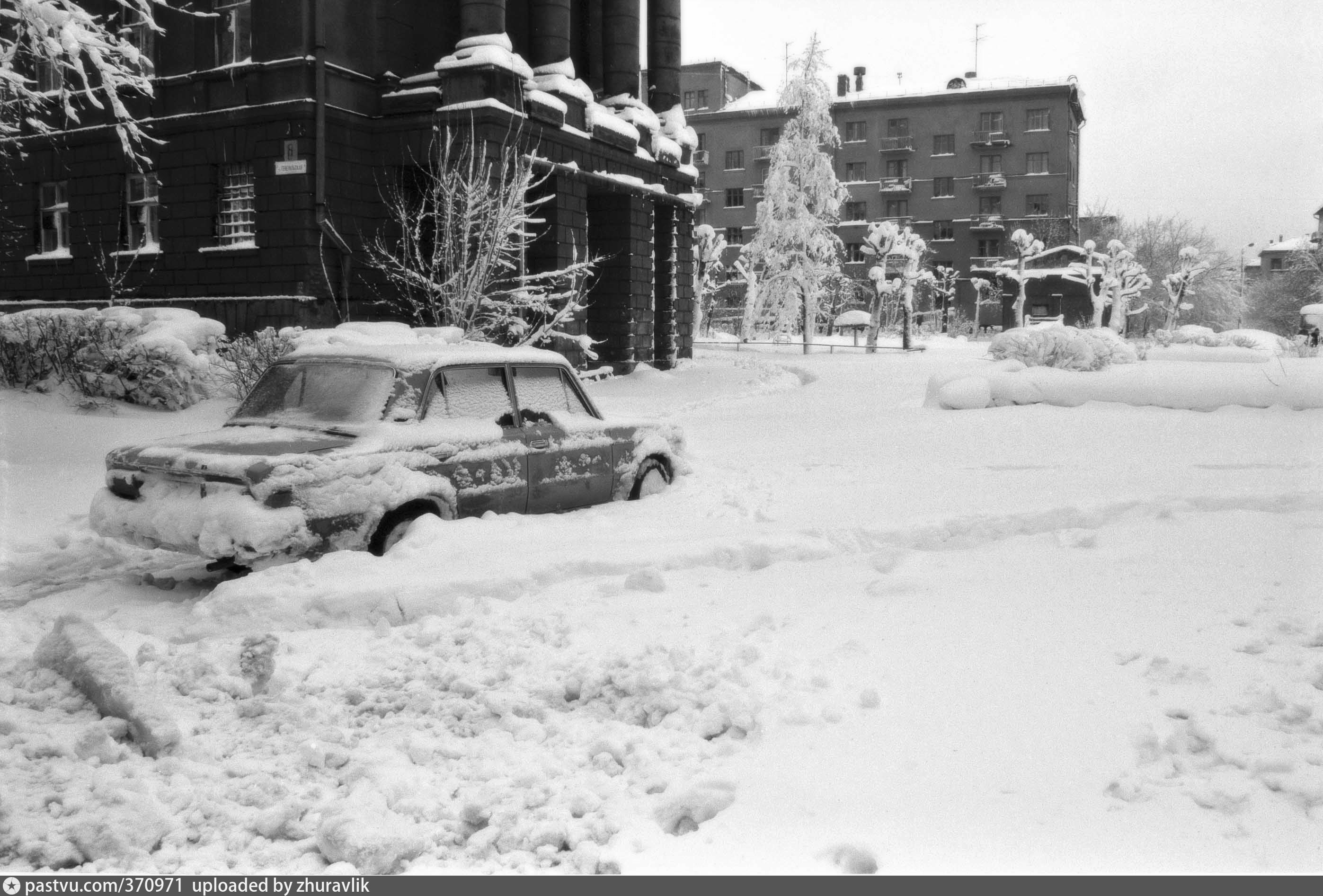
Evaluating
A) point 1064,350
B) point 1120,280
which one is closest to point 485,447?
point 1064,350

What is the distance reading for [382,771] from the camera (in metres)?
3.90

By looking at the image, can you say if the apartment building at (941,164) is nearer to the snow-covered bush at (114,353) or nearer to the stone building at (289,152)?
the stone building at (289,152)

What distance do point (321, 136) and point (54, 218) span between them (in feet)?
29.4

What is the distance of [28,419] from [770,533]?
37.7 feet

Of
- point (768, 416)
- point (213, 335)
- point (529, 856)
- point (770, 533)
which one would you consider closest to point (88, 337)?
point (213, 335)

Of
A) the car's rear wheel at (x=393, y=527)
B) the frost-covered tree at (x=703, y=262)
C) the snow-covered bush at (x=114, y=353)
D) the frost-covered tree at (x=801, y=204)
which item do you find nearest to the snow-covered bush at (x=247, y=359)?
the snow-covered bush at (x=114, y=353)

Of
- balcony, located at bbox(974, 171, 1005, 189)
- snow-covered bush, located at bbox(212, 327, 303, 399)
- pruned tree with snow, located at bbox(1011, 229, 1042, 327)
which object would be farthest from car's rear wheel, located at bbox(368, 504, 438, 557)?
balcony, located at bbox(974, 171, 1005, 189)

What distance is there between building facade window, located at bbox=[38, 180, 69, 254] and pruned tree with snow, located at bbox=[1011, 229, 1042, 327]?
4349 centimetres

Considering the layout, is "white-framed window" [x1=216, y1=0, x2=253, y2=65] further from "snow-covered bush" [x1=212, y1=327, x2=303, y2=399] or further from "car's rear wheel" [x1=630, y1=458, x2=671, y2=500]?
"car's rear wheel" [x1=630, y1=458, x2=671, y2=500]

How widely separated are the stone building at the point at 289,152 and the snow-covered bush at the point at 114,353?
4.16m

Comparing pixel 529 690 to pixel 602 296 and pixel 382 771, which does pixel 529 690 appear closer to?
pixel 382 771

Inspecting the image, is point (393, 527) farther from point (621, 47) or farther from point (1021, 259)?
point (1021, 259)

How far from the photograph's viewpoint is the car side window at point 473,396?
7.37 m

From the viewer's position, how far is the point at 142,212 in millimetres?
24094
